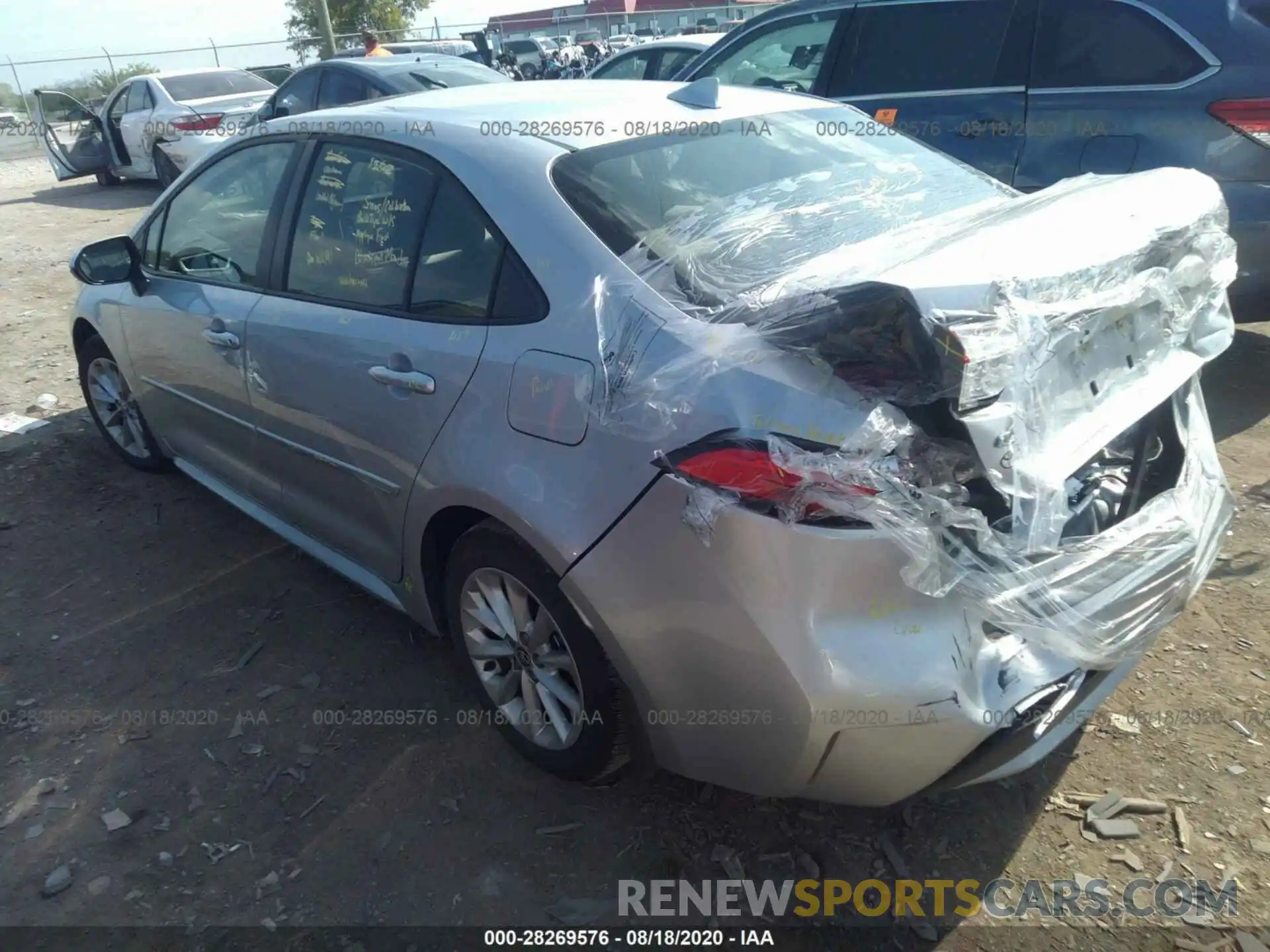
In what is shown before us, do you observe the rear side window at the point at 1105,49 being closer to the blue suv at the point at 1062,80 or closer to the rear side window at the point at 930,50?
the blue suv at the point at 1062,80

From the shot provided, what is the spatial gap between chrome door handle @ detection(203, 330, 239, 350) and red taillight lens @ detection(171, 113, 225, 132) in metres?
10.1

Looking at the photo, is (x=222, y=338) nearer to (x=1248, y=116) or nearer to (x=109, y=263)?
(x=109, y=263)

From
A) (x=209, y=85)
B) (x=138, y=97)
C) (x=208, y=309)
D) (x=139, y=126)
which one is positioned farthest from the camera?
(x=209, y=85)

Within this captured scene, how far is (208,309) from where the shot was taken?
3.38 meters

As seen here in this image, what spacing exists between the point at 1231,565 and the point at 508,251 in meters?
2.72

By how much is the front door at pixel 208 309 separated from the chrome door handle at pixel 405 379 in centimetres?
80

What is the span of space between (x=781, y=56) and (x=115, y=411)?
4336mm

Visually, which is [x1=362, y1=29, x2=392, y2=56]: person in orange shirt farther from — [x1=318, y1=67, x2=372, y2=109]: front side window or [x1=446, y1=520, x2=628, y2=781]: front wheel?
[x1=446, y1=520, x2=628, y2=781]: front wheel

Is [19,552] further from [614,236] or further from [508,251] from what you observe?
[614,236]

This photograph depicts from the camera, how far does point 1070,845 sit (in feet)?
7.70

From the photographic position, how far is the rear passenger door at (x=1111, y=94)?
14.2ft

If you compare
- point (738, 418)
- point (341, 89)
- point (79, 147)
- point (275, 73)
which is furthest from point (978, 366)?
point (275, 73)

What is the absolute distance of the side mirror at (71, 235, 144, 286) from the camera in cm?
379

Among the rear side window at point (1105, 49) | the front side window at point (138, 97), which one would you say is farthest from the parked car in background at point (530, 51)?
the rear side window at point (1105, 49)
